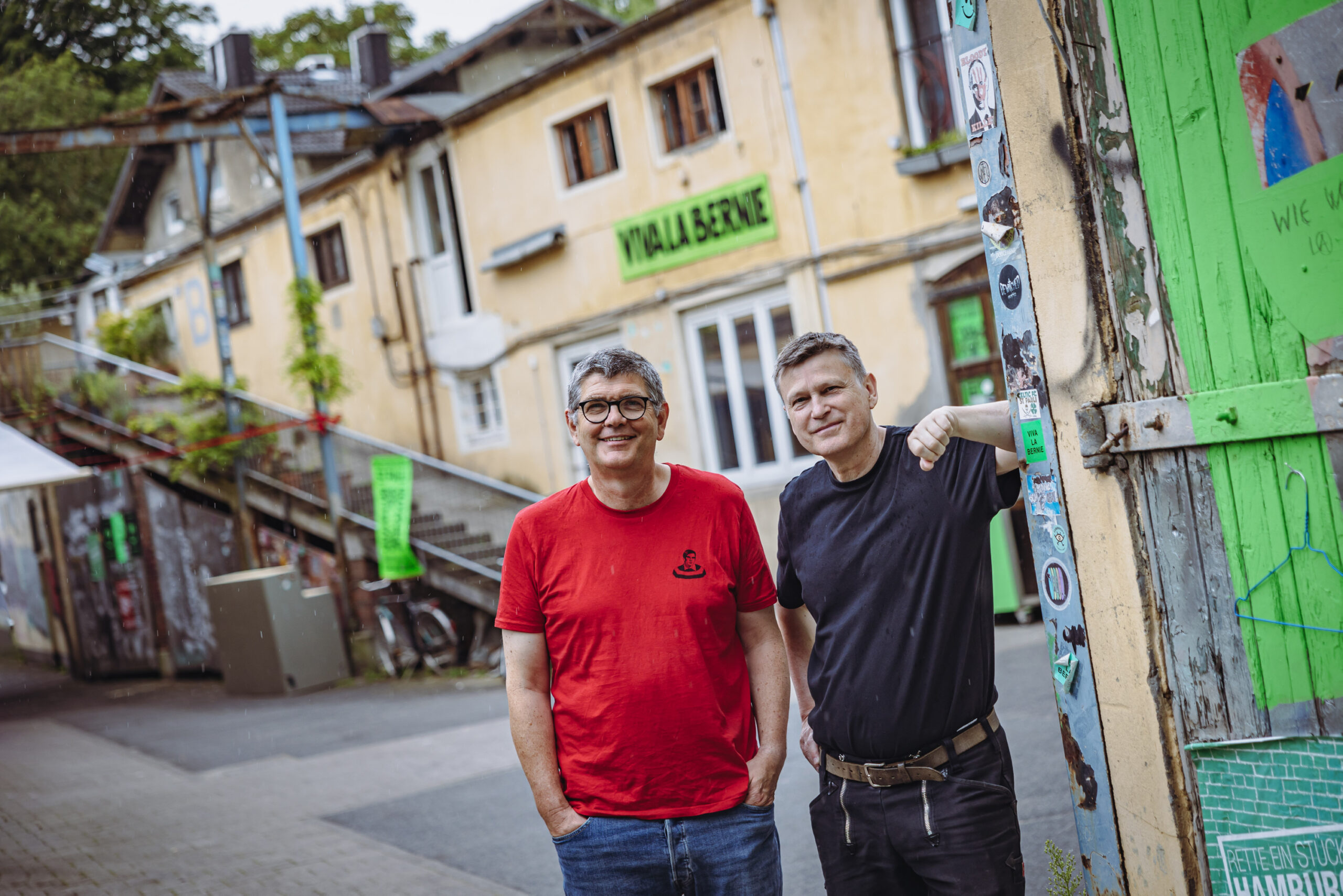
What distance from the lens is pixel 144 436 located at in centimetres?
1731

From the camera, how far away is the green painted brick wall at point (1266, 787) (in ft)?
8.23

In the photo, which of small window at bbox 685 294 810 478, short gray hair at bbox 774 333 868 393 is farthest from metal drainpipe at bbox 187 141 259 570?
short gray hair at bbox 774 333 868 393

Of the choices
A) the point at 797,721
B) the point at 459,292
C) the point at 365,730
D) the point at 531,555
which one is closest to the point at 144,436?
the point at 459,292

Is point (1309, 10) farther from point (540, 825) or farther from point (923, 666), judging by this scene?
point (540, 825)

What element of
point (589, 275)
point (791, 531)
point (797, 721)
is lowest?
point (797, 721)

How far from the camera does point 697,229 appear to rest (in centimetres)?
1468

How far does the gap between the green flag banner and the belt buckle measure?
12464mm

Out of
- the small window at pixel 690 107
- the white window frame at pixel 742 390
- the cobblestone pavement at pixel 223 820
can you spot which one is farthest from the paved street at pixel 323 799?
the small window at pixel 690 107

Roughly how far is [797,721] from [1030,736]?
205 cm

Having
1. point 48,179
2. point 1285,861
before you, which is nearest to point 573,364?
point 48,179

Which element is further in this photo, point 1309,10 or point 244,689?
point 244,689

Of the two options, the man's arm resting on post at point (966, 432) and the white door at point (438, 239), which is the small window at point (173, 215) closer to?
the white door at point (438, 239)

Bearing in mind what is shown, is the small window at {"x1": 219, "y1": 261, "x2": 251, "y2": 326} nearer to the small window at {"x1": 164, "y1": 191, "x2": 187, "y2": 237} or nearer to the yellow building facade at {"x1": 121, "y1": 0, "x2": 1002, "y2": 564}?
the small window at {"x1": 164, "y1": 191, "x2": 187, "y2": 237}

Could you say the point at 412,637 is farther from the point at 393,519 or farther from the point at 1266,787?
the point at 1266,787
